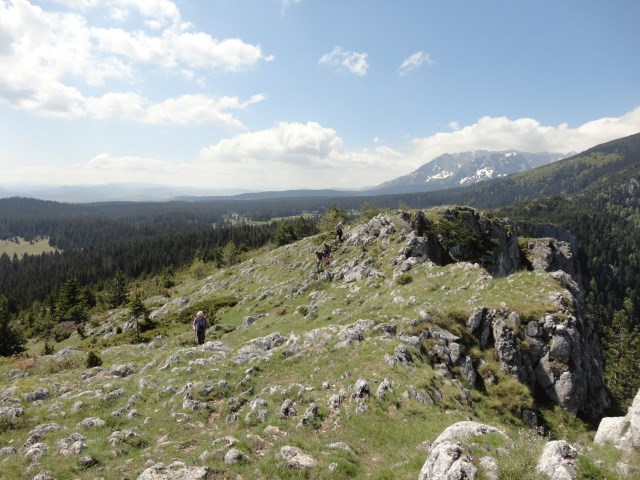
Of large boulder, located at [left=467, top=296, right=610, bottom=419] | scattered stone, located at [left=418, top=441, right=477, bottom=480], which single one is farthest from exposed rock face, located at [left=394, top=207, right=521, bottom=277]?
scattered stone, located at [left=418, top=441, right=477, bottom=480]

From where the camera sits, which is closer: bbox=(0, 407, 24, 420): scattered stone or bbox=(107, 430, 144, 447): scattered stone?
bbox=(107, 430, 144, 447): scattered stone

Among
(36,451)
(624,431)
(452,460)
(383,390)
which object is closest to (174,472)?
(36,451)

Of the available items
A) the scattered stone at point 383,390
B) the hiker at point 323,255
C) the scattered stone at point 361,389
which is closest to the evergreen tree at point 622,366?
the hiker at point 323,255

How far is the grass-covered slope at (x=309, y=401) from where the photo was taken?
14.0m

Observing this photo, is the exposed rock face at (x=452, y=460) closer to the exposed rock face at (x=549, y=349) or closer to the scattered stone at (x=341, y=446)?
the scattered stone at (x=341, y=446)

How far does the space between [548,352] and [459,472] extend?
72.9ft

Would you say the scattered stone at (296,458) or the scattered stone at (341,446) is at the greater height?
the scattered stone at (296,458)

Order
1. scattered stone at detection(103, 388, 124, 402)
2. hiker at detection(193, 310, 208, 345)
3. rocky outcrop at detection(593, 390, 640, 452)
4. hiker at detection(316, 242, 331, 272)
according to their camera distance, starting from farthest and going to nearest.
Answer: hiker at detection(316, 242, 331, 272)
hiker at detection(193, 310, 208, 345)
scattered stone at detection(103, 388, 124, 402)
rocky outcrop at detection(593, 390, 640, 452)

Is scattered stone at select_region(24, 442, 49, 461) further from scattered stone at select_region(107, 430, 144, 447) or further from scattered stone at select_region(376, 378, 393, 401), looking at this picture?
scattered stone at select_region(376, 378, 393, 401)

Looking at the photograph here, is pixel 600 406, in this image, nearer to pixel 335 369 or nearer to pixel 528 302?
pixel 528 302

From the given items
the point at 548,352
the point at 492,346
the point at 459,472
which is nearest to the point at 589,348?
the point at 548,352

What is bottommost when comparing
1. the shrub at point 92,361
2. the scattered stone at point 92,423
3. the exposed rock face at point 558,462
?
the shrub at point 92,361

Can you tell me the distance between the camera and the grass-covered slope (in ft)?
45.9

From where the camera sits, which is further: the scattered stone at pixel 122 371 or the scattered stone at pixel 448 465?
the scattered stone at pixel 122 371
